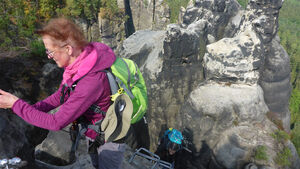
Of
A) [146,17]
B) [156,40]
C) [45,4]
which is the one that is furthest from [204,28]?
[146,17]

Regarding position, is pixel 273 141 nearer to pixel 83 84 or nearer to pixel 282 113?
pixel 282 113

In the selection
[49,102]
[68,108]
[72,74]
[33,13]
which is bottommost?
[49,102]

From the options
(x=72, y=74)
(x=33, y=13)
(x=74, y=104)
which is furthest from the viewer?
(x=33, y=13)

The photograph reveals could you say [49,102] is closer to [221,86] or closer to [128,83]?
[128,83]

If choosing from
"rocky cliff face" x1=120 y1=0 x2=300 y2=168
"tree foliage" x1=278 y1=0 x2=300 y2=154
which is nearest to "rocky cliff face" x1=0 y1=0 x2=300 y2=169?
"rocky cliff face" x1=120 y1=0 x2=300 y2=168

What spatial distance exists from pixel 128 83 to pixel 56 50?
2.52 feet

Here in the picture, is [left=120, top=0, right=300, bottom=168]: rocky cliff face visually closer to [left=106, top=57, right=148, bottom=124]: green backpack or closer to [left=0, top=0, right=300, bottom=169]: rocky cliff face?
[left=0, top=0, right=300, bottom=169]: rocky cliff face

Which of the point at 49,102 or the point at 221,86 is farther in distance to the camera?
the point at 221,86

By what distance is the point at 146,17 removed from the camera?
37844 mm

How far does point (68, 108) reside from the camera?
5.49 feet

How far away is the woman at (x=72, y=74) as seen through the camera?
1.66 metres

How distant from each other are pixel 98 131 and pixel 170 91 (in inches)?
289

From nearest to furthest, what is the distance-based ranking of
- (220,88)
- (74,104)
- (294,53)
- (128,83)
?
(74,104)
(128,83)
(220,88)
(294,53)

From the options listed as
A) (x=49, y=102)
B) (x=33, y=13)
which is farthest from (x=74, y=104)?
(x=33, y=13)
